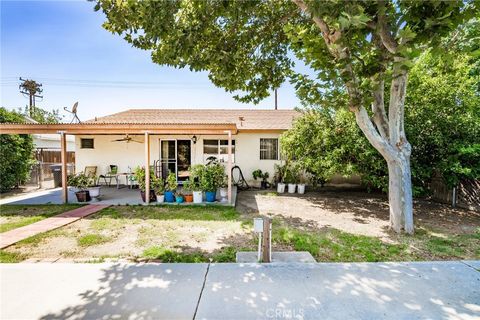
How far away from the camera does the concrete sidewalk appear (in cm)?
263

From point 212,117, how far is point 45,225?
32.3 ft

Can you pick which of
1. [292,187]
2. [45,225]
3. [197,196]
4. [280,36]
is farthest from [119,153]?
[280,36]

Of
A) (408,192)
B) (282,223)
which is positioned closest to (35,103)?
(282,223)

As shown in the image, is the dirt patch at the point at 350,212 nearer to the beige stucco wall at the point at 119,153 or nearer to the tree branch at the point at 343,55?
the tree branch at the point at 343,55

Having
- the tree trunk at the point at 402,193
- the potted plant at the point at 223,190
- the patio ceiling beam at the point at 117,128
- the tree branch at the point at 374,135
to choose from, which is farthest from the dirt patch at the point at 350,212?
the patio ceiling beam at the point at 117,128

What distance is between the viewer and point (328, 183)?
11.6 meters

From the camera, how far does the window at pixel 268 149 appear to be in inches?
462

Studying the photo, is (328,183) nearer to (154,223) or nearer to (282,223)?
(282,223)

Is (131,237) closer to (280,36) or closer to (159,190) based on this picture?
(159,190)

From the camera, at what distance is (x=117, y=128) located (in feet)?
25.0

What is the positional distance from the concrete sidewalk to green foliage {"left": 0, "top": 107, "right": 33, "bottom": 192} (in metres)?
8.48

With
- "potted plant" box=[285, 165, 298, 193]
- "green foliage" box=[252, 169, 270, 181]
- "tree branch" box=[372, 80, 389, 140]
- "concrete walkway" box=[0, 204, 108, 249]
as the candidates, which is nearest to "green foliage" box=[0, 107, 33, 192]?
"concrete walkway" box=[0, 204, 108, 249]

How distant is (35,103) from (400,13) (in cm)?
4481

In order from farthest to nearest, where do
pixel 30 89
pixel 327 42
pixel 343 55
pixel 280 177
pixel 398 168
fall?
pixel 30 89 < pixel 280 177 < pixel 398 168 < pixel 327 42 < pixel 343 55
